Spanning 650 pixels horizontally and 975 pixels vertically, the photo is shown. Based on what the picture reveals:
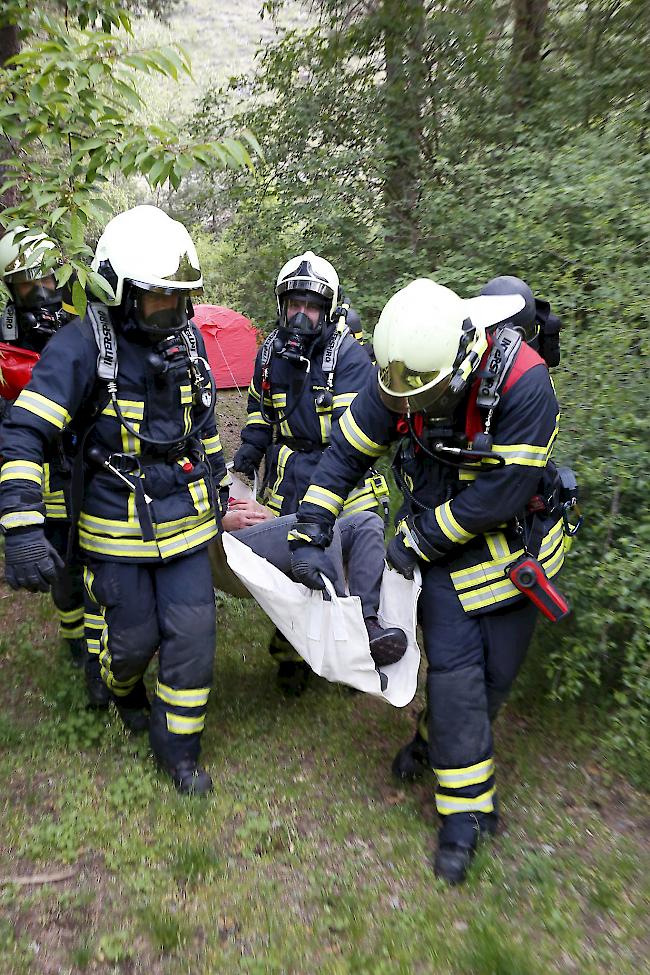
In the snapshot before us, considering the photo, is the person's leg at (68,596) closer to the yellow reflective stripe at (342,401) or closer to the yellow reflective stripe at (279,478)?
the yellow reflective stripe at (279,478)

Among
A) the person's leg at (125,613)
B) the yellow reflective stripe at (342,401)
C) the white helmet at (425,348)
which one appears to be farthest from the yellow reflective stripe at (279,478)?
the white helmet at (425,348)

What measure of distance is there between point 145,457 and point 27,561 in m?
0.73

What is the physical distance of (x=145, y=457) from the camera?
3.40 metres

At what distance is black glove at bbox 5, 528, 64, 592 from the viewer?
2916 millimetres

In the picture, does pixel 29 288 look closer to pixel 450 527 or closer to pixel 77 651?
pixel 77 651

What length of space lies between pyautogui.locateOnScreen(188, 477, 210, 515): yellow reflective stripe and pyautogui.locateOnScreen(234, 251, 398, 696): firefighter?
70 centimetres

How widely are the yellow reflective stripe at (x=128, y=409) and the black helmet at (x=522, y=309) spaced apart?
5.33 ft

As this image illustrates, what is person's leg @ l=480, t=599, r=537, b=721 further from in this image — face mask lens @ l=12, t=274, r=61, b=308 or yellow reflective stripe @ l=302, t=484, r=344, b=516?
face mask lens @ l=12, t=274, r=61, b=308

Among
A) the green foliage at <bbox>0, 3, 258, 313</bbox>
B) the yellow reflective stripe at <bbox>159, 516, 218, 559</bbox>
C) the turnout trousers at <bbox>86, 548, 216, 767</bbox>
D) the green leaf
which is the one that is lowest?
the turnout trousers at <bbox>86, 548, 216, 767</bbox>

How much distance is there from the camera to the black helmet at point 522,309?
3.25m

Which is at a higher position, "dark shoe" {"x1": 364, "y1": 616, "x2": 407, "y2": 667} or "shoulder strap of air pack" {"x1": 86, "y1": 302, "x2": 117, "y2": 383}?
"shoulder strap of air pack" {"x1": 86, "y1": 302, "x2": 117, "y2": 383}

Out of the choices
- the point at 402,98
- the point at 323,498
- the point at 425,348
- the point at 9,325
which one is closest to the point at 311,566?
the point at 323,498

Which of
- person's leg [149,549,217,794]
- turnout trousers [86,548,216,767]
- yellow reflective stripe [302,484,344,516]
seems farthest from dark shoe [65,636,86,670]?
yellow reflective stripe [302,484,344,516]

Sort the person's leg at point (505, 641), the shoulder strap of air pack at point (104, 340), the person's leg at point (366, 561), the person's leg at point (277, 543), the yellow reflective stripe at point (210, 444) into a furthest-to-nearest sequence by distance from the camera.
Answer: the yellow reflective stripe at point (210, 444) < the person's leg at point (277, 543) < the person's leg at point (366, 561) < the shoulder strap of air pack at point (104, 340) < the person's leg at point (505, 641)
